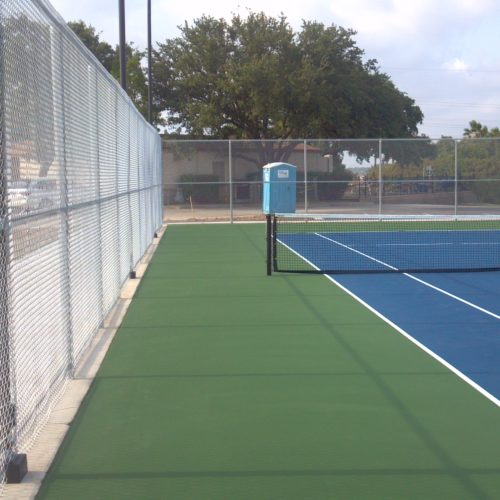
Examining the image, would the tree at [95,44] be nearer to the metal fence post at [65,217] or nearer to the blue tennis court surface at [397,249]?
the blue tennis court surface at [397,249]

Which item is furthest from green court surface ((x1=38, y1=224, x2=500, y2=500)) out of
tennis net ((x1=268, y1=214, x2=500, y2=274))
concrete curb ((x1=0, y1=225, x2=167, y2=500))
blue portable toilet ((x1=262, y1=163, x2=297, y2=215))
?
blue portable toilet ((x1=262, y1=163, x2=297, y2=215))

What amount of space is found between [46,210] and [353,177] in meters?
27.3

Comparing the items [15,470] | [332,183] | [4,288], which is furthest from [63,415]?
[332,183]

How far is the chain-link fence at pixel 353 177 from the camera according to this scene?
32656 millimetres

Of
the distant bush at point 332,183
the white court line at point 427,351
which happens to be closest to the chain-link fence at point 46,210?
the white court line at point 427,351

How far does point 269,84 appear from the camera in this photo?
42594 mm

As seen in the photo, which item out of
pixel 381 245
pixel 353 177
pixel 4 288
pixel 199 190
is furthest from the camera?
pixel 353 177

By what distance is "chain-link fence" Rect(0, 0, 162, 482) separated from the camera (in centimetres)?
523

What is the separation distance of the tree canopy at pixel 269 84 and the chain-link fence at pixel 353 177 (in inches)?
391

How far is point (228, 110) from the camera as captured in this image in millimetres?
45125

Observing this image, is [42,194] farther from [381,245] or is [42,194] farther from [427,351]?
[381,245]

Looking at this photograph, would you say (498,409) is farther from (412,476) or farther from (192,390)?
(192,390)

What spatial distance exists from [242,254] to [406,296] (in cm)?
736

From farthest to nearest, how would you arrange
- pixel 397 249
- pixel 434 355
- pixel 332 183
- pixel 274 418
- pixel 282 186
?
pixel 332 183 → pixel 282 186 → pixel 397 249 → pixel 434 355 → pixel 274 418
